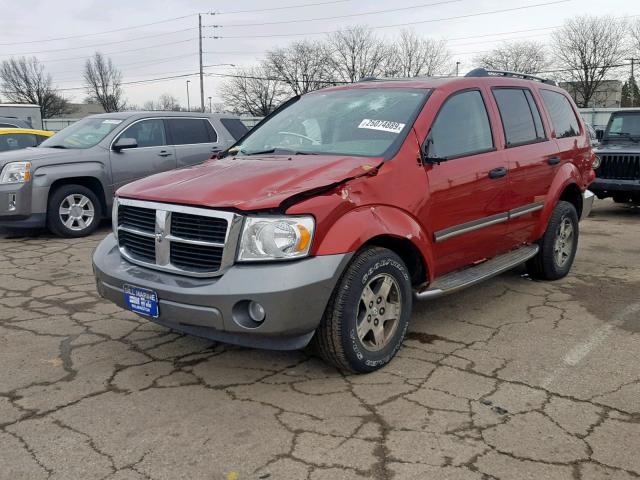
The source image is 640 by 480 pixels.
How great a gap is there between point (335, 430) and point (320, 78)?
7156 cm

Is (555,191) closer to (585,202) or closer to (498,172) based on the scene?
(585,202)

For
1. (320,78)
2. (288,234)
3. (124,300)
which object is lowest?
(124,300)

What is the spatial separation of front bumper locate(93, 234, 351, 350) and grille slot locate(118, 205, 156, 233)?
0.38 meters

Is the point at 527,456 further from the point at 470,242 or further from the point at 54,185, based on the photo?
the point at 54,185

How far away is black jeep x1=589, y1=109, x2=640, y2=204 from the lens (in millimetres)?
9781

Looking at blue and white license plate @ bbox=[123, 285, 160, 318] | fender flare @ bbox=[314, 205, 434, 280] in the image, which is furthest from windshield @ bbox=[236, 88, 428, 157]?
blue and white license plate @ bbox=[123, 285, 160, 318]

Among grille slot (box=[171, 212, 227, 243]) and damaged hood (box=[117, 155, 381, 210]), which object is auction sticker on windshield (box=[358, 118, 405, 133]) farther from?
grille slot (box=[171, 212, 227, 243])

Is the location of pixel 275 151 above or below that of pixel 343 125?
below

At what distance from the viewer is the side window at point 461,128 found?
419 centimetres

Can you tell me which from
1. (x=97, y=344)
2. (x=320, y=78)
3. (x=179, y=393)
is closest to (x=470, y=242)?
(x=179, y=393)

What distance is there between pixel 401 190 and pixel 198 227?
128 centimetres

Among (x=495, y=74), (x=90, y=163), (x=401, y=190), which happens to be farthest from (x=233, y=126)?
(x=401, y=190)

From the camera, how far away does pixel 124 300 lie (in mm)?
3648

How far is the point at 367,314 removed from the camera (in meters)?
3.62
